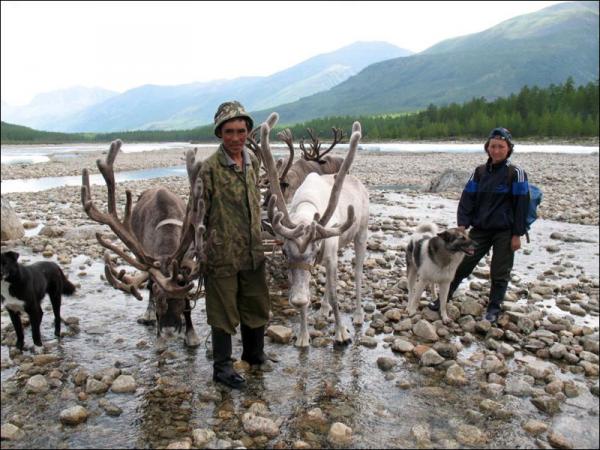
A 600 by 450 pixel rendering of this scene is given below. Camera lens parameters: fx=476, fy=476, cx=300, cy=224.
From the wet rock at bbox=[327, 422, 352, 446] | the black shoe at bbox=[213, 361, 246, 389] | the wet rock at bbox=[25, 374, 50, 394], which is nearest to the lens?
the wet rock at bbox=[327, 422, 352, 446]

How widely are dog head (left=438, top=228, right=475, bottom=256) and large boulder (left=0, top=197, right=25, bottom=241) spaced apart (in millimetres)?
10466

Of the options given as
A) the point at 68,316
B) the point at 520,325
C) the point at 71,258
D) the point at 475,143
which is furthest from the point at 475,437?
the point at 475,143

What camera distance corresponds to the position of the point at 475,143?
73.9 meters

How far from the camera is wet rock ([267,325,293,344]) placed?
20.3 ft

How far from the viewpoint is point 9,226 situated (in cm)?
1182

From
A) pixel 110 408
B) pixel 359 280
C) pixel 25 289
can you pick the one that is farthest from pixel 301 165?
pixel 110 408

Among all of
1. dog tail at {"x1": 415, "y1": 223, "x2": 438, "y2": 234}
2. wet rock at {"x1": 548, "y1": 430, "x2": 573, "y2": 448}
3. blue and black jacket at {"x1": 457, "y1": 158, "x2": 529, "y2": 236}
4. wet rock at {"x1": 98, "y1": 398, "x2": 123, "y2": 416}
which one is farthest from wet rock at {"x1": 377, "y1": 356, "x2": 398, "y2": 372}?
wet rock at {"x1": 98, "y1": 398, "x2": 123, "y2": 416}

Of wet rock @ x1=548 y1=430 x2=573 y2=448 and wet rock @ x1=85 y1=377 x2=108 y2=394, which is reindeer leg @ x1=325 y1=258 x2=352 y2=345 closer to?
wet rock @ x1=548 y1=430 x2=573 y2=448

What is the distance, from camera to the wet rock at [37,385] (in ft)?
16.2

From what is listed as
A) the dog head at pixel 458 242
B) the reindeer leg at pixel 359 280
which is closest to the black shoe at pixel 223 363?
the reindeer leg at pixel 359 280

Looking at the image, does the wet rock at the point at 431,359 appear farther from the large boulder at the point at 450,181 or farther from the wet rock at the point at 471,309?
the large boulder at the point at 450,181

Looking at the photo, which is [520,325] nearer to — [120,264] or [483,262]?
[483,262]

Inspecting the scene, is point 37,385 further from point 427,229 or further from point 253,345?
point 427,229

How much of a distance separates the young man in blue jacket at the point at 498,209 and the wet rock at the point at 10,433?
224 inches
